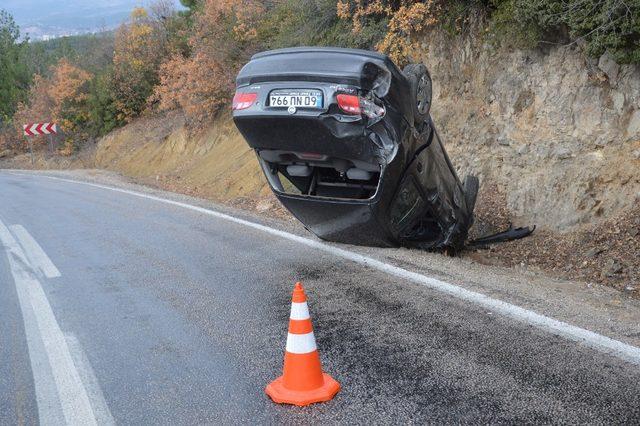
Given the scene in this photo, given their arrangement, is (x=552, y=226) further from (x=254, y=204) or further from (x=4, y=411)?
(x=4, y=411)

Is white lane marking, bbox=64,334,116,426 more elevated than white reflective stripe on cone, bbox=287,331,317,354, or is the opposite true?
white reflective stripe on cone, bbox=287,331,317,354

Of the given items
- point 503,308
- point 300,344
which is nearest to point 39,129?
point 503,308

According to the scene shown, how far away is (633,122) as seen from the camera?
8609 millimetres

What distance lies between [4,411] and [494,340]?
309 cm

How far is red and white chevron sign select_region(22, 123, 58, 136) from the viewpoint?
31141mm

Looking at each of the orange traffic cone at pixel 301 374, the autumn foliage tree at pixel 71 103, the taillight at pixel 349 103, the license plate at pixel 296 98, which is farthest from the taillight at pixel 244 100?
the autumn foliage tree at pixel 71 103

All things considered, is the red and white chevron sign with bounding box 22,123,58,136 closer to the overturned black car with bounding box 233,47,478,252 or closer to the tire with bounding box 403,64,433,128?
the overturned black car with bounding box 233,47,478,252

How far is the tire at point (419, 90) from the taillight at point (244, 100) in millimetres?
1436

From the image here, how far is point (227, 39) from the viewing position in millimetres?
17938

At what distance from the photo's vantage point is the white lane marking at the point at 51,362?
380cm

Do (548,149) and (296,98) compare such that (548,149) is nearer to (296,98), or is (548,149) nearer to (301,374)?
(296,98)

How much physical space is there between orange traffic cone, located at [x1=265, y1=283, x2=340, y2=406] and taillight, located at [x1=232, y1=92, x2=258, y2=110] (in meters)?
2.58

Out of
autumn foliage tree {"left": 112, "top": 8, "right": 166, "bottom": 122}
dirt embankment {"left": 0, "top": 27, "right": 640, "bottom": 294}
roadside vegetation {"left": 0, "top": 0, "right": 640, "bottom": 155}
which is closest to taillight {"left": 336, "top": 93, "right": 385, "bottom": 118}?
dirt embankment {"left": 0, "top": 27, "right": 640, "bottom": 294}

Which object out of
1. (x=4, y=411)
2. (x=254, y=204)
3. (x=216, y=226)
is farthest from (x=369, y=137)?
(x=254, y=204)
